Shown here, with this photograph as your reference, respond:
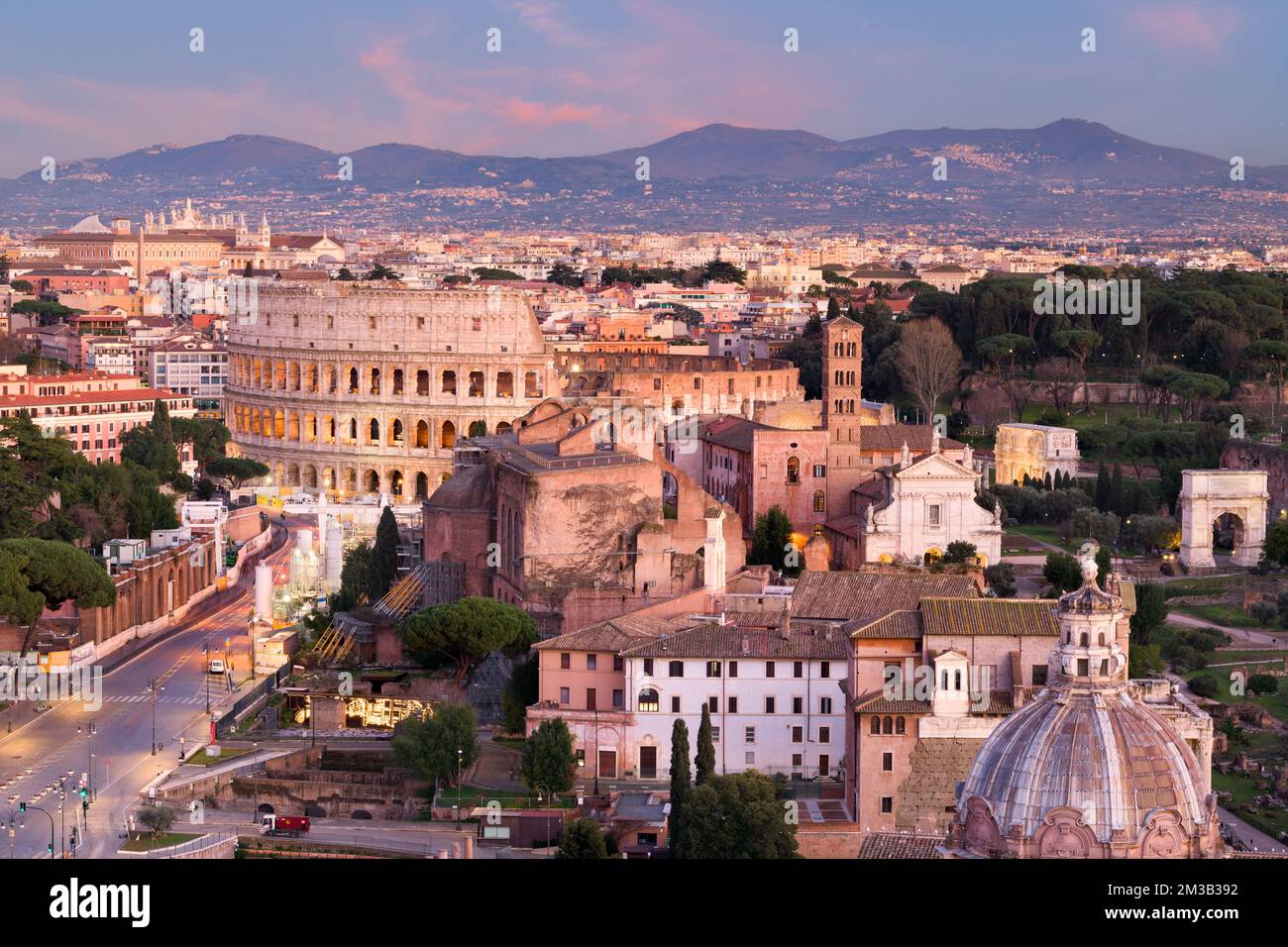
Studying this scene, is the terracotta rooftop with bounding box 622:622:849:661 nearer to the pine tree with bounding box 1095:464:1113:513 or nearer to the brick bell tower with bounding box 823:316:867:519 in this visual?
the brick bell tower with bounding box 823:316:867:519

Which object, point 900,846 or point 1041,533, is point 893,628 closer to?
point 900,846

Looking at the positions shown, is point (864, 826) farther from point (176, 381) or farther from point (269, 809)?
point (176, 381)

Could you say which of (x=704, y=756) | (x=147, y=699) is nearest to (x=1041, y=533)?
(x=147, y=699)

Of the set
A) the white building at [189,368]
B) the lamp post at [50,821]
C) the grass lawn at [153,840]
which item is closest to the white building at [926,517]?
the grass lawn at [153,840]

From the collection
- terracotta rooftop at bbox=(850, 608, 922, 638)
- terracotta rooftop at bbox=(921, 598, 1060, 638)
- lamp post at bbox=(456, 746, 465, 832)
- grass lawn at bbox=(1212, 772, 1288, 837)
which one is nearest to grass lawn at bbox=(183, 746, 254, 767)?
lamp post at bbox=(456, 746, 465, 832)

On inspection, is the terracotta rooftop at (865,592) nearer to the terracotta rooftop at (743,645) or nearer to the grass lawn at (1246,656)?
the terracotta rooftop at (743,645)
